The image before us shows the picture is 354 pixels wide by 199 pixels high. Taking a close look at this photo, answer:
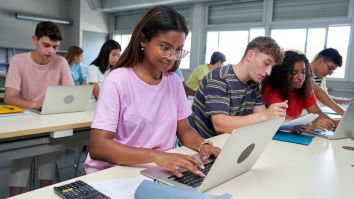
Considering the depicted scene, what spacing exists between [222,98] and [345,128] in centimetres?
74

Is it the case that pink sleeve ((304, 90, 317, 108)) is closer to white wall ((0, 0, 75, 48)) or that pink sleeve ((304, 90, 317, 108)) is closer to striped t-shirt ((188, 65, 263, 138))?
striped t-shirt ((188, 65, 263, 138))

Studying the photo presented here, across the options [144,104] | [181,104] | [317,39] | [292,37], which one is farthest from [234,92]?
[292,37]

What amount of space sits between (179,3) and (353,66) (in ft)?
12.4

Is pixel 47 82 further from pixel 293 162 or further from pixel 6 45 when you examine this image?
pixel 6 45

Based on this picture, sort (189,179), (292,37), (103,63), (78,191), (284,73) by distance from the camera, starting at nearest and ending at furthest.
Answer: (78,191)
(189,179)
(284,73)
(103,63)
(292,37)

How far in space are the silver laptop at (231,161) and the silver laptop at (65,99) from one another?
1.15 metres

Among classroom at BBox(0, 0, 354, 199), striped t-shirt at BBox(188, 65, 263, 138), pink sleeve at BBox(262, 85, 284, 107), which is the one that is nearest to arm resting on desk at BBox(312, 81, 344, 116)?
classroom at BBox(0, 0, 354, 199)

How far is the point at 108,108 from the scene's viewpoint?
40.6 inches

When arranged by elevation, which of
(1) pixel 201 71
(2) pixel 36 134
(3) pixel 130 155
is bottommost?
(2) pixel 36 134

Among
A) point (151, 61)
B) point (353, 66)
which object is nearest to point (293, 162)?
point (151, 61)

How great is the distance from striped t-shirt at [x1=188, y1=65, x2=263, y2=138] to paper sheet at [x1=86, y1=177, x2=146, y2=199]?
0.75m

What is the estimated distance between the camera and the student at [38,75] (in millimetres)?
2018

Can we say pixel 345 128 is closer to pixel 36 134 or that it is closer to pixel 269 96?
pixel 269 96

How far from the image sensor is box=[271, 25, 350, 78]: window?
4.79 meters
